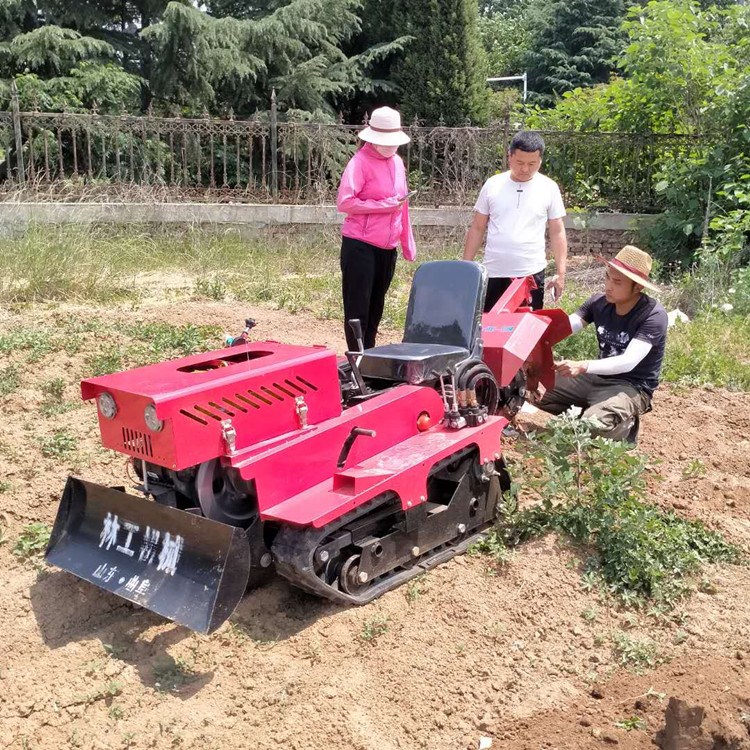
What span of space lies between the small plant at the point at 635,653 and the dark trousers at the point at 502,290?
8.55 feet

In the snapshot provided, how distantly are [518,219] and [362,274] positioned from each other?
102 cm

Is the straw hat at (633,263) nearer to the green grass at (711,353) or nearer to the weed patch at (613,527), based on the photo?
the weed patch at (613,527)

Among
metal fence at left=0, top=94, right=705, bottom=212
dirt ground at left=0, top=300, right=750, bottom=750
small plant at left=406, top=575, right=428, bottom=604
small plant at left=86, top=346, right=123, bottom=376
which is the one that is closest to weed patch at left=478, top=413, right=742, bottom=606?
dirt ground at left=0, top=300, right=750, bottom=750

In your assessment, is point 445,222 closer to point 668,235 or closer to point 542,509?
point 668,235

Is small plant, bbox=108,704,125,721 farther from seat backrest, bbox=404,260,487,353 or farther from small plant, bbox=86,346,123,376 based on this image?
small plant, bbox=86,346,123,376

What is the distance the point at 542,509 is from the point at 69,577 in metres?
2.10

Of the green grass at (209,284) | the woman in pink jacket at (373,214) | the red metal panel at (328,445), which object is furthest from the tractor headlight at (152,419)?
the green grass at (209,284)

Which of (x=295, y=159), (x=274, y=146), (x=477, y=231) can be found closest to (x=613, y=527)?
(x=477, y=231)

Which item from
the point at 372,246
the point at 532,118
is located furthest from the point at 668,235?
the point at 372,246

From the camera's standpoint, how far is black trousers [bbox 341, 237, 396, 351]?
211 inches

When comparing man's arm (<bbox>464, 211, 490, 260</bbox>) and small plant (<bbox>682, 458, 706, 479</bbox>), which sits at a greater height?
man's arm (<bbox>464, 211, 490, 260</bbox>)

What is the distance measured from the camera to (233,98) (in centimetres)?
1630

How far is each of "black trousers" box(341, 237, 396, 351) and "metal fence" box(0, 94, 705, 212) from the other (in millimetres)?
5997

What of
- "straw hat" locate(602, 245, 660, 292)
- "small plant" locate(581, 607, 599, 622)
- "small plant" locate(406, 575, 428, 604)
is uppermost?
"straw hat" locate(602, 245, 660, 292)
